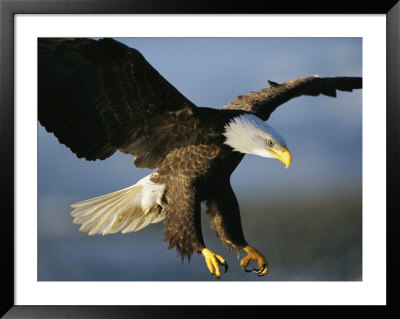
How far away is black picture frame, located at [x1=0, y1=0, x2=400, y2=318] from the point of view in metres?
2.11

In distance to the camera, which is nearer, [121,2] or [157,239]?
[121,2]

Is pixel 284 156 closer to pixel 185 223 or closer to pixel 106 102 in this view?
pixel 185 223

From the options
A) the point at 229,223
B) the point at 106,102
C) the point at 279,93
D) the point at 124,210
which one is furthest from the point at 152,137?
the point at 279,93

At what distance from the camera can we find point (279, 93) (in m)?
2.49

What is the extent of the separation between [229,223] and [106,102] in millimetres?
738

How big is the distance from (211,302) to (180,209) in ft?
1.30

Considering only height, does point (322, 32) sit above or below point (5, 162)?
above

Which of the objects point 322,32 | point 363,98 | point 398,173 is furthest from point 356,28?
point 398,173

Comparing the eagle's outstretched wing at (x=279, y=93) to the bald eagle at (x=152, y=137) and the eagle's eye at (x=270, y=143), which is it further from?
the eagle's eye at (x=270, y=143)

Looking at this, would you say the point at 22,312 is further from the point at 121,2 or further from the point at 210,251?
the point at 121,2

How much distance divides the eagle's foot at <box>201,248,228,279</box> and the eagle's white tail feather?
0.26 metres

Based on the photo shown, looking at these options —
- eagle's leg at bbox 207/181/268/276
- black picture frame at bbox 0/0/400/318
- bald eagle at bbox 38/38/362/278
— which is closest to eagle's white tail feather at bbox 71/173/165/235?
bald eagle at bbox 38/38/362/278

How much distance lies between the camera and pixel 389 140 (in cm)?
214

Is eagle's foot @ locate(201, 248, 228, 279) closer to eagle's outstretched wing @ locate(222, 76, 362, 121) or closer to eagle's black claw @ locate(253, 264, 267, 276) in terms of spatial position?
eagle's black claw @ locate(253, 264, 267, 276)
